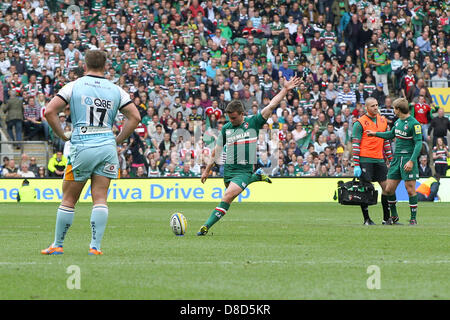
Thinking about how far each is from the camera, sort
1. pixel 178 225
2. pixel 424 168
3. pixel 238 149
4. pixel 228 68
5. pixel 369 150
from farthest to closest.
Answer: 1. pixel 228 68
2. pixel 424 168
3. pixel 369 150
4. pixel 238 149
5. pixel 178 225

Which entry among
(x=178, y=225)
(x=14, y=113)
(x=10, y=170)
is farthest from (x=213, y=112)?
(x=178, y=225)

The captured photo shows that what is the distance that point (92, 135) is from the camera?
10.0 m

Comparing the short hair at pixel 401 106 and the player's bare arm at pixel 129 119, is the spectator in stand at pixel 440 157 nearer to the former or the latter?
the short hair at pixel 401 106

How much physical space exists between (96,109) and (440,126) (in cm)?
2237

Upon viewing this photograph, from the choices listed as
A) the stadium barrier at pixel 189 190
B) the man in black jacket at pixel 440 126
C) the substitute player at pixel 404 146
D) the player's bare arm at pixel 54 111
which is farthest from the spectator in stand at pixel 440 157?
the player's bare arm at pixel 54 111

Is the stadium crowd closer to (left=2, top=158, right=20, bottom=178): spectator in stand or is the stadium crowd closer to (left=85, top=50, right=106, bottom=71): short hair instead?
(left=2, top=158, right=20, bottom=178): spectator in stand

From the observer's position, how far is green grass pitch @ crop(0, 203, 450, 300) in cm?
729

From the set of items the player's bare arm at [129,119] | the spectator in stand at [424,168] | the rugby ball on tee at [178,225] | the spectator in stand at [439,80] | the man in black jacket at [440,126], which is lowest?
the spectator in stand at [424,168]

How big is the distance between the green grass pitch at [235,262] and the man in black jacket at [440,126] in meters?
14.1

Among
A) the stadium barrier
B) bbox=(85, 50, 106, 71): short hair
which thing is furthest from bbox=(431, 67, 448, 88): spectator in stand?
bbox=(85, 50, 106, 71): short hair

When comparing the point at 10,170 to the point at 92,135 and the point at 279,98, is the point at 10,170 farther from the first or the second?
the point at 92,135

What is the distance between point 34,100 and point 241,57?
8.22 m

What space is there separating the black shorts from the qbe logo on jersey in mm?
8009

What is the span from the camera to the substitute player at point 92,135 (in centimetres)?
996
